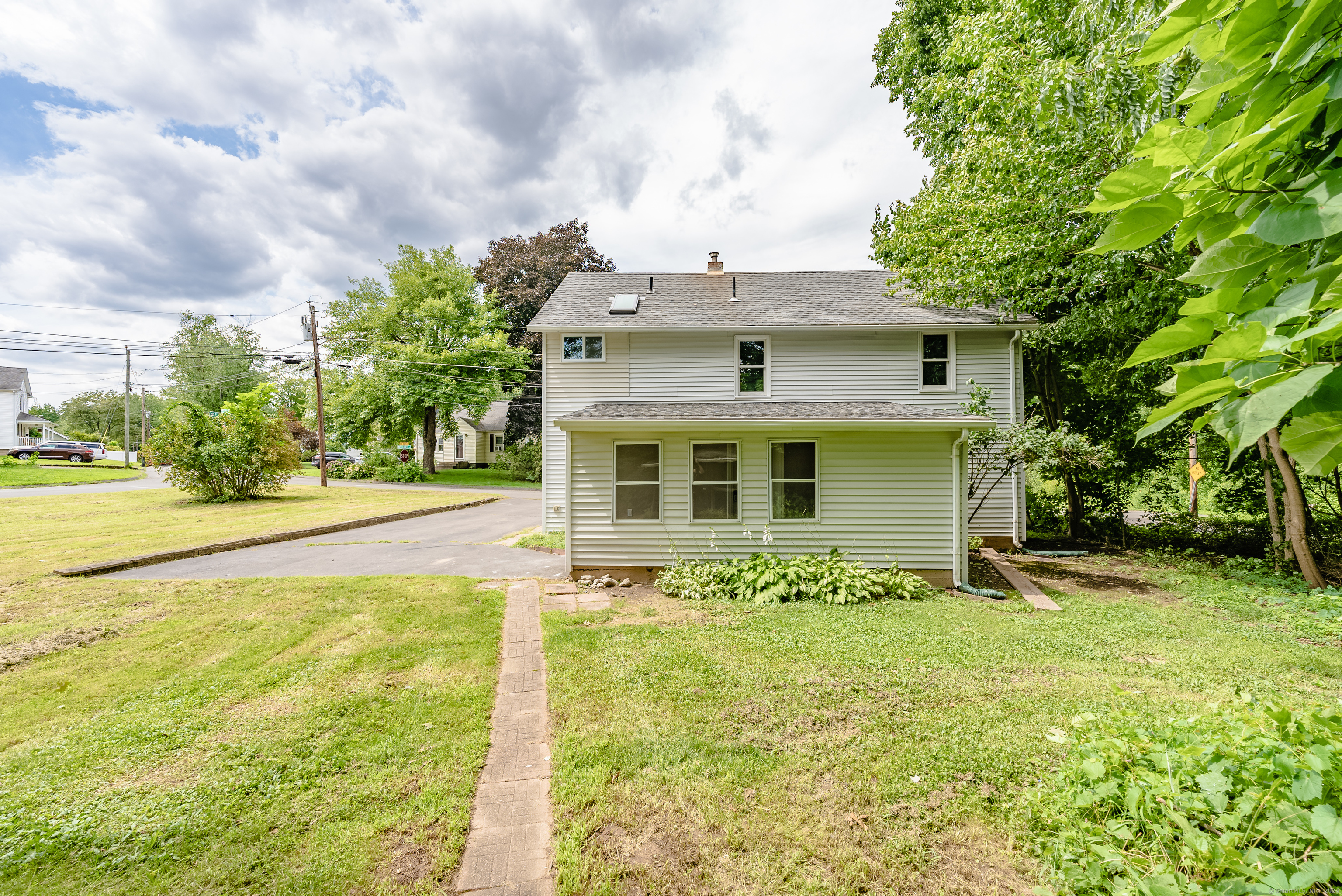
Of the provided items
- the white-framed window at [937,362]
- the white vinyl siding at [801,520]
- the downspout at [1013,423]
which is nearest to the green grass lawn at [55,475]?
the white vinyl siding at [801,520]

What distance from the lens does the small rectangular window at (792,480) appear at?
351 inches

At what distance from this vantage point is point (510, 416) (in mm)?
29828

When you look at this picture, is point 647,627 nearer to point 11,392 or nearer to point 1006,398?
point 1006,398

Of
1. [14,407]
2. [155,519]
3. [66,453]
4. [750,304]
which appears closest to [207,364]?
[66,453]

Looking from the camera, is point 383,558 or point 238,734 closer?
point 238,734

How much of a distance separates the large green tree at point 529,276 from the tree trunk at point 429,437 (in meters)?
3.85

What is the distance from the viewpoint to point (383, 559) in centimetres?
988

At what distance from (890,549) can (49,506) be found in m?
21.7

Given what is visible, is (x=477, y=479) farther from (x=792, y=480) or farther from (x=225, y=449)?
(x=792, y=480)

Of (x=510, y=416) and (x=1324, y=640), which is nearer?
(x=1324, y=640)

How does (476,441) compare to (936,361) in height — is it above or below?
below

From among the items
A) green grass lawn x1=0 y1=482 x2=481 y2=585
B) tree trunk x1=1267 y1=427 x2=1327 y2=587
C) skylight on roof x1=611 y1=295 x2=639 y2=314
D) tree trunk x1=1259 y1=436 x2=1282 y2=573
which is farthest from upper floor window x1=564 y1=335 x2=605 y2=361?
tree trunk x1=1259 y1=436 x2=1282 y2=573

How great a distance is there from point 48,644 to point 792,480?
919 centimetres

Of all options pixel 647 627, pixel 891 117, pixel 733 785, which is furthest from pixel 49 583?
pixel 891 117
